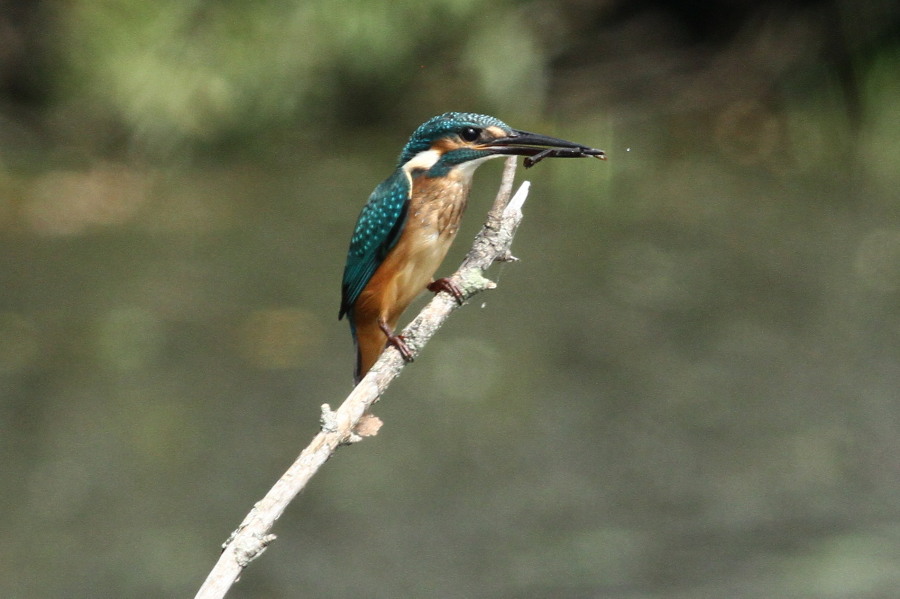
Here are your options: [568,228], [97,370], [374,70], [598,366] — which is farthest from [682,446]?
[374,70]

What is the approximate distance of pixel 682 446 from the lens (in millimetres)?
4246

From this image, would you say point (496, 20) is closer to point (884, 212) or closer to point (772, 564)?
point (884, 212)

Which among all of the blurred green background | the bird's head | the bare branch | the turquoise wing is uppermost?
the blurred green background

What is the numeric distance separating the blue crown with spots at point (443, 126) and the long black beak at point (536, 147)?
0.10 feet

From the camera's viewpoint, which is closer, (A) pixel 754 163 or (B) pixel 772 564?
(B) pixel 772 564

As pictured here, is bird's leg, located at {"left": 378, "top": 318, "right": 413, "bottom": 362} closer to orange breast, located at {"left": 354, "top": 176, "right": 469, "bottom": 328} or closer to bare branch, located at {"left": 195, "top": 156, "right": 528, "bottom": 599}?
bare branch, located at {"left": 195, "top": 156, "right": 528, "bottom": 599}

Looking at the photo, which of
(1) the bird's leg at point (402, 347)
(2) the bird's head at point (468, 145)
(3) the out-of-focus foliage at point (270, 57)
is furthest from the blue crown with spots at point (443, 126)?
(3) the out-of-focus foliage at point (270, 57)

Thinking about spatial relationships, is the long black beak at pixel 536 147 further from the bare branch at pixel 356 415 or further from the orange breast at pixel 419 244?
the orange breast at pixel 419 244

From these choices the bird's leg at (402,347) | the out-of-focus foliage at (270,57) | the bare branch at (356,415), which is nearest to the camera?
the bare branch at (356,415)

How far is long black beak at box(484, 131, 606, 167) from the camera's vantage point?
1886 mm

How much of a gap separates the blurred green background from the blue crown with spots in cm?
177

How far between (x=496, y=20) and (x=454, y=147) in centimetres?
397

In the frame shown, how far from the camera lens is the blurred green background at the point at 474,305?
12.5ft

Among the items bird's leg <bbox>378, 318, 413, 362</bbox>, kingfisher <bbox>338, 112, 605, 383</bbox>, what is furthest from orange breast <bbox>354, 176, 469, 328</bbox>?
bird's leg <bbox>378, 318, 413, 362</bbox>
